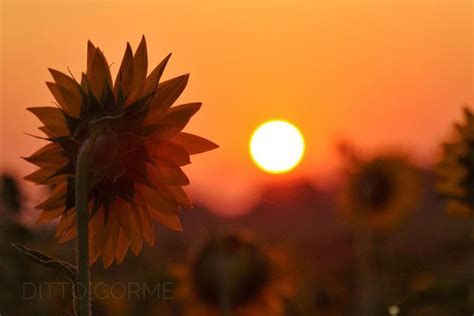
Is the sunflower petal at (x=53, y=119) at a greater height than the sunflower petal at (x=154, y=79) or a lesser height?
lesser

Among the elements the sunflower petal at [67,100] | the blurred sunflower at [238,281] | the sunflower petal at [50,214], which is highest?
the sunflower petal at [67,100]

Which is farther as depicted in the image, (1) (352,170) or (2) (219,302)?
(1) (352,170)

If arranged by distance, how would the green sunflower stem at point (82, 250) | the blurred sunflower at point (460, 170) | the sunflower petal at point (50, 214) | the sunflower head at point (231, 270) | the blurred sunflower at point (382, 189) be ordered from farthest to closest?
the blurred sunflower at point (382, 189)
the sunflower head at point (231, 270)
the blurred sunflower at point (460, 170)
the sunflower petal at point (50, 214)
the green sunflower stem at point (82, 250)

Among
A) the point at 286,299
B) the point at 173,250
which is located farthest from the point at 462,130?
the point at 173,250

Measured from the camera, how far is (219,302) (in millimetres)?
4516

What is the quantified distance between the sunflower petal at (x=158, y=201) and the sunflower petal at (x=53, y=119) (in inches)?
9.4

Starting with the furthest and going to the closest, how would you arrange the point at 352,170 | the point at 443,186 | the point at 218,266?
the point at 352,170 < the point at 218,266 < the point at 443,186

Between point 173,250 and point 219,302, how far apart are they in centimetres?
253

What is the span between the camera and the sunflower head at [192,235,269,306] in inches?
171

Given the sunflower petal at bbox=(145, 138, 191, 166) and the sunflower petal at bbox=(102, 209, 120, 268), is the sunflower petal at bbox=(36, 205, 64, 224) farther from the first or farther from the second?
the sunflower petal at bbox=(145, 138, 191, 166)

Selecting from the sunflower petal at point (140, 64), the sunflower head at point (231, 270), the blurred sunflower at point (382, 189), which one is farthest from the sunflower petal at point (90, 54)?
the blurred sunflower at point (382, 189)

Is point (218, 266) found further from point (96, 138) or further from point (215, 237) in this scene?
point (96, 138)

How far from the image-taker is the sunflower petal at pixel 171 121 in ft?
6.85

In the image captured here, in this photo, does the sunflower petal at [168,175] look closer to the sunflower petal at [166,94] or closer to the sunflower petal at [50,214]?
the sunflower petal at [166,94]
